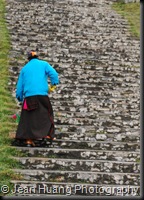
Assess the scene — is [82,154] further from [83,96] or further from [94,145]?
[83,96]

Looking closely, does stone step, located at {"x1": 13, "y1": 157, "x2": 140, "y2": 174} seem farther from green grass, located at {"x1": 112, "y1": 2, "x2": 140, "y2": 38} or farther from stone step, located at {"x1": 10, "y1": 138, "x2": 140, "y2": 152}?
green grass, located at {"x1": 112, "y1": 2, "x2": 140, "y2": 38}

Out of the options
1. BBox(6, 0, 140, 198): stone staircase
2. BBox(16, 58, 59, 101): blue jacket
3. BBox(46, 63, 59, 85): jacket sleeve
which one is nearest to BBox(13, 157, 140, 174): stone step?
BBox(6, 0, 140, 198): stone staircase

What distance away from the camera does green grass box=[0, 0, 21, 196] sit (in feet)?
21.7

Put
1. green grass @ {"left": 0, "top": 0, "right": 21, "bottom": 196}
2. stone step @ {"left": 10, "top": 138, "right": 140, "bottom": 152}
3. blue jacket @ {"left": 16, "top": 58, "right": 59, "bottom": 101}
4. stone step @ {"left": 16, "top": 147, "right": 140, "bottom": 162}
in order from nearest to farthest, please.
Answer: green grass @ {"left": 0, "top": 0, "right": 21, "bottom": 196} < stone step @ {"left": 16, "top": 147, "right": 140, "bottom": 162} < blue jacket @ {"left": 16, "top": 58, "right": 59, "bottom": 101} < stone step @ {"left": 10, "top": 138, "right": 140, "bottom": 152}

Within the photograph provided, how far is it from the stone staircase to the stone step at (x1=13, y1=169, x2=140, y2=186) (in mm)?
15

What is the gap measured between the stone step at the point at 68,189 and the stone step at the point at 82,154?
2.45ft

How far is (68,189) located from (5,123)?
216 cm

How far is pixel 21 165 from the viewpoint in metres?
6.98

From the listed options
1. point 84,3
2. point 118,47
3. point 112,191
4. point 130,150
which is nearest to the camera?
point 112,191

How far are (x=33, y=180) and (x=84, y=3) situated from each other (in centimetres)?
1172

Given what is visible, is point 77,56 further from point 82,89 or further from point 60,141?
point 60,141

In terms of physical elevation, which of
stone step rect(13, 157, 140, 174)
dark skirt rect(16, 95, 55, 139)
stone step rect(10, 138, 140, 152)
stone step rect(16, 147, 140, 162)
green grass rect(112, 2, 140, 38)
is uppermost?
Answer: green grass rect(112, 2, 140, 38)

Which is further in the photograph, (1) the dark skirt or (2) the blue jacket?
(2) the blue jacket

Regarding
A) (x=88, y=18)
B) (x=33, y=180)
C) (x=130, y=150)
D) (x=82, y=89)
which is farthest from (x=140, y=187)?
(x=88, y=18)
